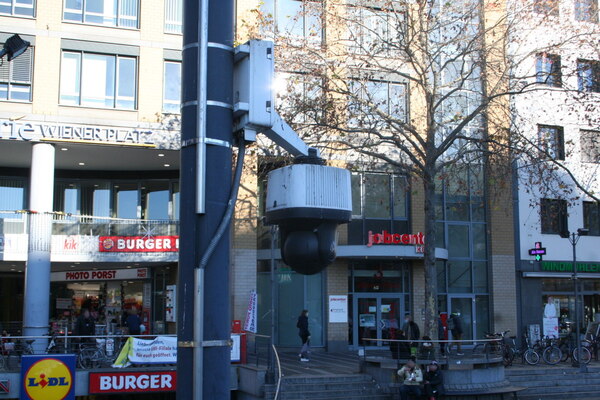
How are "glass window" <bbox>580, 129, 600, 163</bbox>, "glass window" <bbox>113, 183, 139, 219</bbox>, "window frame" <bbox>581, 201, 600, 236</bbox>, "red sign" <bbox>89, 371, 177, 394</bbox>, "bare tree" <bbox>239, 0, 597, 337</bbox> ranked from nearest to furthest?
"red sign" <bbox>89, 371, 177, 394</bbox> < "bare tree" <bbox>239, 0, 597, 337</bbox> < "glass window" <bbox>113, 183, 139, 219</bbox> < "glass window" <bbox>580, 129, 600, 163</bbox> < "window frame" <bbox>581, 201, 600, 236</bbox>

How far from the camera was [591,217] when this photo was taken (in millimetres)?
32438

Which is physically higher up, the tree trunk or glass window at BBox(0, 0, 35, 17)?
glass window at BBox(0, 0, 35, 17)

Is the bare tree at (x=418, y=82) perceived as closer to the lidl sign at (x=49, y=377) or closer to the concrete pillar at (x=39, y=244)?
the concrete pillar at (x=39, y=244)

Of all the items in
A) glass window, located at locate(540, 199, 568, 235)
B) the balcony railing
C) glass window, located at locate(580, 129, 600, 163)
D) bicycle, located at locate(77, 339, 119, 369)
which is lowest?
bicycle, located at locate(77, 339, 119, 369)

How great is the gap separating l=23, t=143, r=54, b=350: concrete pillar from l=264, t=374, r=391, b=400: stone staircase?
9.20 m

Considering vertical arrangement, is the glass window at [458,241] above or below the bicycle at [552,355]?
above

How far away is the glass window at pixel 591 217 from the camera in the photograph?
32.2m

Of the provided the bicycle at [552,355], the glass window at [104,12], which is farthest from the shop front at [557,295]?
the glass window at [104,12]

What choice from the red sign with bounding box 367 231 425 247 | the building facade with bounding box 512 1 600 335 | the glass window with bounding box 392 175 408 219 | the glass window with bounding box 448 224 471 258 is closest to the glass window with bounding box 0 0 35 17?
the red sign with bounding box 367 231 425 247

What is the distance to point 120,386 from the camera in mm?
19703

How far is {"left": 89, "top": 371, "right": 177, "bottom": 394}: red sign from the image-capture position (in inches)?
767

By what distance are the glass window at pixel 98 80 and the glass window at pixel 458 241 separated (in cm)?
1441

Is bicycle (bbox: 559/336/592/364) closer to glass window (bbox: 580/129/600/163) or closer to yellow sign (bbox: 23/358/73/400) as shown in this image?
glass window (bbox: 580/129/600/163)

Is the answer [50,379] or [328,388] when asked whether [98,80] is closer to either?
[50,379]
